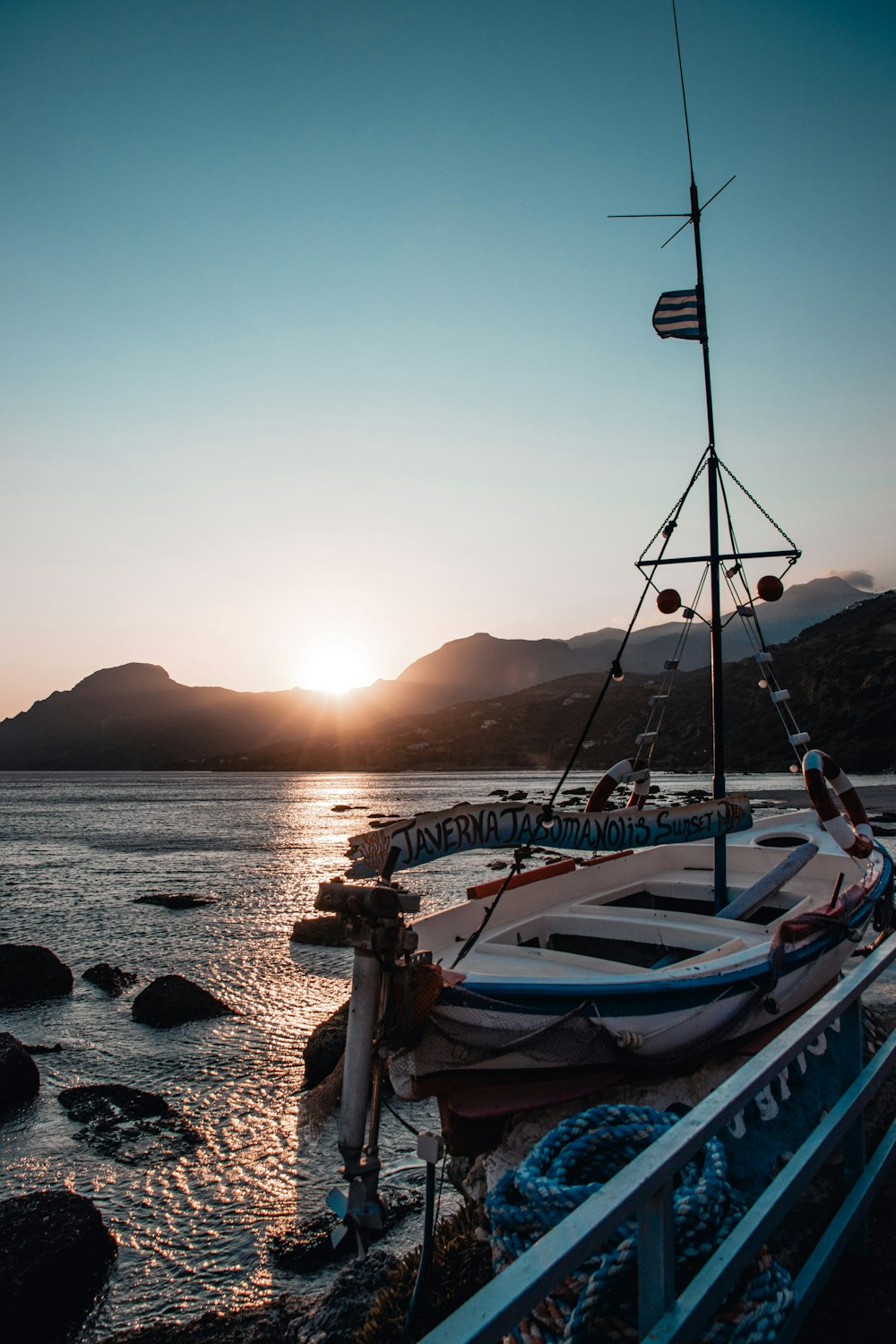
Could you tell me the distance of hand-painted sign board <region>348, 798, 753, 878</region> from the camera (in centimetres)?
613

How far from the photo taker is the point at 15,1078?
1088 centimetres

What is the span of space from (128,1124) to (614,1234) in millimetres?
9217

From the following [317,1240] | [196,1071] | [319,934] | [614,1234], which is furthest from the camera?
[319,934]

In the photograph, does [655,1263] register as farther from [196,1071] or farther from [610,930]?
[196,1071]

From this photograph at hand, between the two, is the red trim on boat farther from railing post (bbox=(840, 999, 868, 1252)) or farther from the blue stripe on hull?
railing post (bbox=(840, 999, 868, 1252))

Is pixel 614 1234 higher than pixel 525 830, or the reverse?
pixel 525 830

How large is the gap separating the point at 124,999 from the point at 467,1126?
39.2 feet

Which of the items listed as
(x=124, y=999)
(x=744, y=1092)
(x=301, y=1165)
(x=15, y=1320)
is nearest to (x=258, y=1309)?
(x=15, y=1320)

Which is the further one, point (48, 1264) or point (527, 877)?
point (527, 877)

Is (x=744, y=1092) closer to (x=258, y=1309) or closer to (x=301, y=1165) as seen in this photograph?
(x=258, y=1309)

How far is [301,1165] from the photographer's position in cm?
931

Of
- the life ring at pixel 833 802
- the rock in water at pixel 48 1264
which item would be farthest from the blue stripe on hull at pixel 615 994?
the rock in water at pixel 48 1264

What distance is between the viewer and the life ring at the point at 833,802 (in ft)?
31.4

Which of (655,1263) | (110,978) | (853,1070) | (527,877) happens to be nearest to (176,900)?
(110,978)
